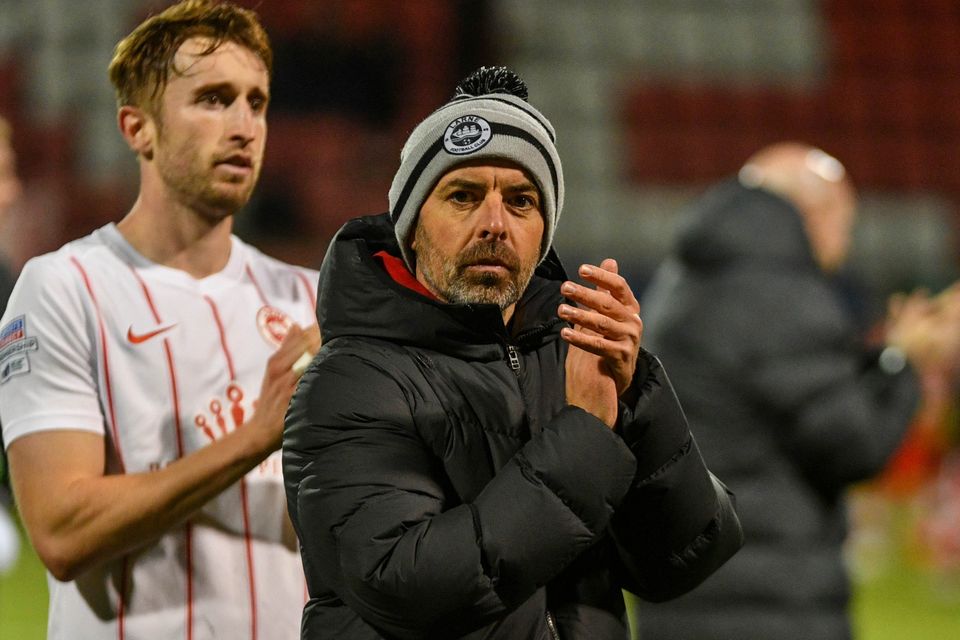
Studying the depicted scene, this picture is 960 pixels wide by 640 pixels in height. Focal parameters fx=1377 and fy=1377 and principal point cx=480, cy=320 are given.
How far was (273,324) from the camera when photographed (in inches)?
96.3

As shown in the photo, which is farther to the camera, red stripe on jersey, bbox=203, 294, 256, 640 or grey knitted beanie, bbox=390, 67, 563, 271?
red stripe on jersey, bbox=203, 294, 256, 640

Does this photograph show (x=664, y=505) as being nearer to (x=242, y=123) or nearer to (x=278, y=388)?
(x=278, y=388)

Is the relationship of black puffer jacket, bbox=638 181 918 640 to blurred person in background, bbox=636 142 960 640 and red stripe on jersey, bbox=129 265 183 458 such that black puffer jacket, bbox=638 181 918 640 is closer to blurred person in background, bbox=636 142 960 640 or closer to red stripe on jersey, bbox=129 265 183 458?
blurred person in background, bbox=636 142 960 640

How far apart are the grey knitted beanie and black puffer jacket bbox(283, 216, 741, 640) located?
7 centimetres

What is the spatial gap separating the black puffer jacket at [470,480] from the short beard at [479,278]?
0.08 feet

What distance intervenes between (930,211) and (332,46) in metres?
5.79

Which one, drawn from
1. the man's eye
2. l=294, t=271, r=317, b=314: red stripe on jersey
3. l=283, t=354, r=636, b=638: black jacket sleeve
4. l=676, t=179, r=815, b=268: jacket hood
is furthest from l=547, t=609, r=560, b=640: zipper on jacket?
l=676, t=179, r=815, b=268: jacket hood

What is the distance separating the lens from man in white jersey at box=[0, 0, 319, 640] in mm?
2090

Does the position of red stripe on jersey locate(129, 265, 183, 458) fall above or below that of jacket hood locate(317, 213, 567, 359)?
below

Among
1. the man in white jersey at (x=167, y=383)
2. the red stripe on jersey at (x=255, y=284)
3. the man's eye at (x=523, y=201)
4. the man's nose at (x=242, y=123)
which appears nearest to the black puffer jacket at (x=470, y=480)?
the man's eye at (x=523, y=201)

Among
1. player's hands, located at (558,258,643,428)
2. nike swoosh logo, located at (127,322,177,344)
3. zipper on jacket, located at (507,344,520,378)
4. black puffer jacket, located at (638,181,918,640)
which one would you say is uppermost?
player's hands, located at (558,258,643,428)

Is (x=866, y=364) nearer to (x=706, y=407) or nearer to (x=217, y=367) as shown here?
(x=706, y=407)

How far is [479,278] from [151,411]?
74cm

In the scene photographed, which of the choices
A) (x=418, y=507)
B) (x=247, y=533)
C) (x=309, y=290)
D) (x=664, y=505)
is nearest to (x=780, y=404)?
(x=309, y=290)
